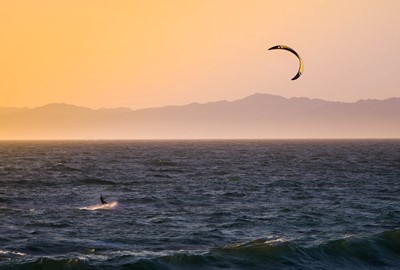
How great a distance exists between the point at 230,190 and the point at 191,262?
35679 mm

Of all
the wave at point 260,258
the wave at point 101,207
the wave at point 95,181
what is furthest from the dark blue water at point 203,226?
the wave at point 95,181

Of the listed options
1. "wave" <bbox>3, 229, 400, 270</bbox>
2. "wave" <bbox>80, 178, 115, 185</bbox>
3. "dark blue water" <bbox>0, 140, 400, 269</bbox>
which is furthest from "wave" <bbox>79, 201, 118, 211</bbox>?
"wave" <bbox>80, 178, 115, 185</bbox>

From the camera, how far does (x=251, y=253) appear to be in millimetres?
32375

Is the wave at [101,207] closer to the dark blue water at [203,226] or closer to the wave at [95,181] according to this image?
the dark blue water at [203,226]

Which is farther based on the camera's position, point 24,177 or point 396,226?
point 24,177

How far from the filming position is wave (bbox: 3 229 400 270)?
97.3ft

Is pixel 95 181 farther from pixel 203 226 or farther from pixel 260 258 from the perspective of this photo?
pixel 260 258

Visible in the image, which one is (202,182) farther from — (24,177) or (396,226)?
(396,226)

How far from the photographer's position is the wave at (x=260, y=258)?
29.7 metres

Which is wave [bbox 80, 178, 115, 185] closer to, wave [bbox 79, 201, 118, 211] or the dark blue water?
the dark blue water

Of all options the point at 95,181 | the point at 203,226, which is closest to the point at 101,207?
the point at 203,226

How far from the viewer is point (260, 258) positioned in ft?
→ 104

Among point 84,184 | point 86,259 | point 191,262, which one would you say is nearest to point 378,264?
point 191,262

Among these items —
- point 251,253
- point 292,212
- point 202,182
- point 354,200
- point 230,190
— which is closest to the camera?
point 251,253
